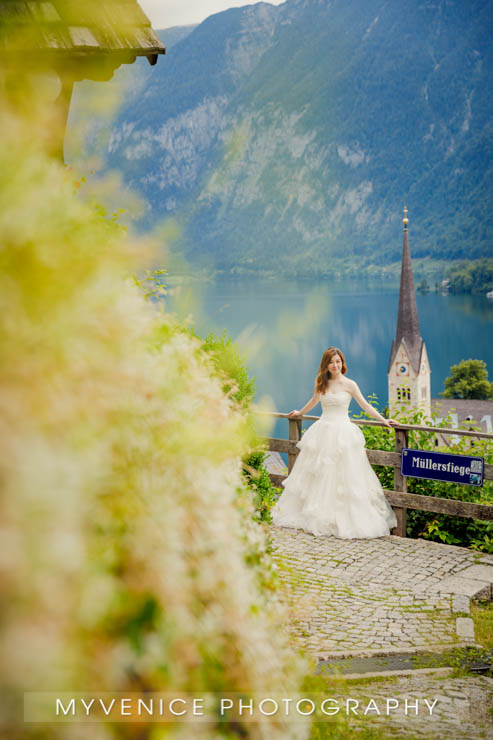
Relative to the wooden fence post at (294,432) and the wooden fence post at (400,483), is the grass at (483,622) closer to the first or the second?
the wooden fence post at (400,483)

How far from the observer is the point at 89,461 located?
1034 millimetres

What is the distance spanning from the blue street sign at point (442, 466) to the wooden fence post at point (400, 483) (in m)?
0.08

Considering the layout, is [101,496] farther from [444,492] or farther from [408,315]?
[408,315]

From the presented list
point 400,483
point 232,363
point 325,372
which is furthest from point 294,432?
point 232,363

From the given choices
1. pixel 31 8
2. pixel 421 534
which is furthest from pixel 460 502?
pixel 31 8

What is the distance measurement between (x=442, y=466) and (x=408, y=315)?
59.5m

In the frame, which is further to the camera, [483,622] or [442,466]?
[442,466]

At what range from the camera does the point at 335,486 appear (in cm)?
789

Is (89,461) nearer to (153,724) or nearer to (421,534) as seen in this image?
(153,724)

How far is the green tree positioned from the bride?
80.0 metres

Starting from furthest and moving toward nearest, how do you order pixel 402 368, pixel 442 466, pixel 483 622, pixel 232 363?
pixel 402 368
pixel 442 466
pixel 232 363
pixel 483 622

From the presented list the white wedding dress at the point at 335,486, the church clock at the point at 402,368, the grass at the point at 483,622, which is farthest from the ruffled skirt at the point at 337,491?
the church clock at the point at 402,368
